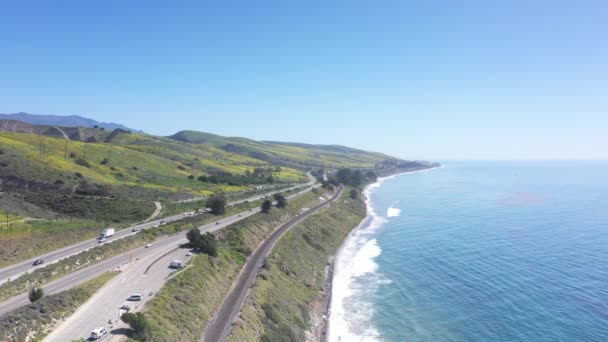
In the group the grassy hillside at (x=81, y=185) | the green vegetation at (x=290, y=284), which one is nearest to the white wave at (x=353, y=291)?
the green vegetation at (x=290, y=284)

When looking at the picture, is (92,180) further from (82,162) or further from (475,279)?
(475,279)

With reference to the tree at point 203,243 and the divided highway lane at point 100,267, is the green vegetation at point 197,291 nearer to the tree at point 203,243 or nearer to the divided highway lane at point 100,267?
the tree at point 203,243

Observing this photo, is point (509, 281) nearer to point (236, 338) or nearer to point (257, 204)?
point (236, 338)

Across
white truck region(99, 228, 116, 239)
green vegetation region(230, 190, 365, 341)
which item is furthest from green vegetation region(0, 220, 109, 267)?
green vegetation region(230, 190, 365, 341)

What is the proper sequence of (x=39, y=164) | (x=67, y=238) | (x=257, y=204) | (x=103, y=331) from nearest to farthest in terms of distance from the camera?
(x=103, y=331) → (x=67, y=238) → (x=39, y=164) → (x=257, y=204)

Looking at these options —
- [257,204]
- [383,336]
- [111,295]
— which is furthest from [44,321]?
[257,204]

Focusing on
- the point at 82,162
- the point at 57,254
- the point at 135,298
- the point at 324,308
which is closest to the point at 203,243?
the point at 135,298
